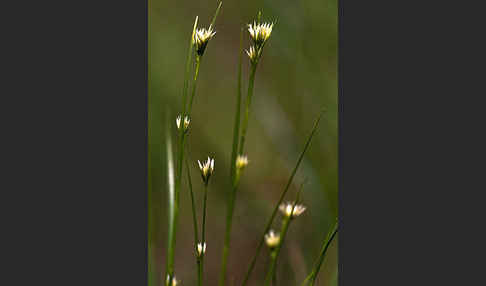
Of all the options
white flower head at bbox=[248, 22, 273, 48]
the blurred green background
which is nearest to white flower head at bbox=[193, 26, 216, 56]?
white flower head at bbox=[248, 22, 273, 48]

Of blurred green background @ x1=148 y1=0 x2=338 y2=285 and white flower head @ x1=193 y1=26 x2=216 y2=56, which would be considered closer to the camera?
white flower head @ x1=193 y1=26 x2=216 y2=56

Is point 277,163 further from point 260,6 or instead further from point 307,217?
point 260,6

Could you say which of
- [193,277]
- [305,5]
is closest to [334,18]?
[305,5]

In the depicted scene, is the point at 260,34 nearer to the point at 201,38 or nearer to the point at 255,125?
the point at 201,38

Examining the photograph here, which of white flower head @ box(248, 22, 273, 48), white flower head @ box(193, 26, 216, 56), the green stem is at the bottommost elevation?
the green stem

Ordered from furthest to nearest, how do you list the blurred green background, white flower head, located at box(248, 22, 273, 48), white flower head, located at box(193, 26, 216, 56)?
the blurred green background < white flower head, located at box(193, 26, 216, 56) < white flower head, located at box(248, 22, 273, 48)

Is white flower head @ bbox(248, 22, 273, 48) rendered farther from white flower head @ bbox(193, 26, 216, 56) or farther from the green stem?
the green stem

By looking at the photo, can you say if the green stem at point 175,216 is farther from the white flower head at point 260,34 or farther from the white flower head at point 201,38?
the white flower head at point 260,34

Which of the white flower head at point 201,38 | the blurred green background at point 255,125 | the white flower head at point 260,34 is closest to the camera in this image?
the white flower head at point 260,34

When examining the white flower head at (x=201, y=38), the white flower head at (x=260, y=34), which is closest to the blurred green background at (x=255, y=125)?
the white flower head at (x=201, y=38)

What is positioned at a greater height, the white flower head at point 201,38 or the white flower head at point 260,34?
the white flower head at point 201,38
